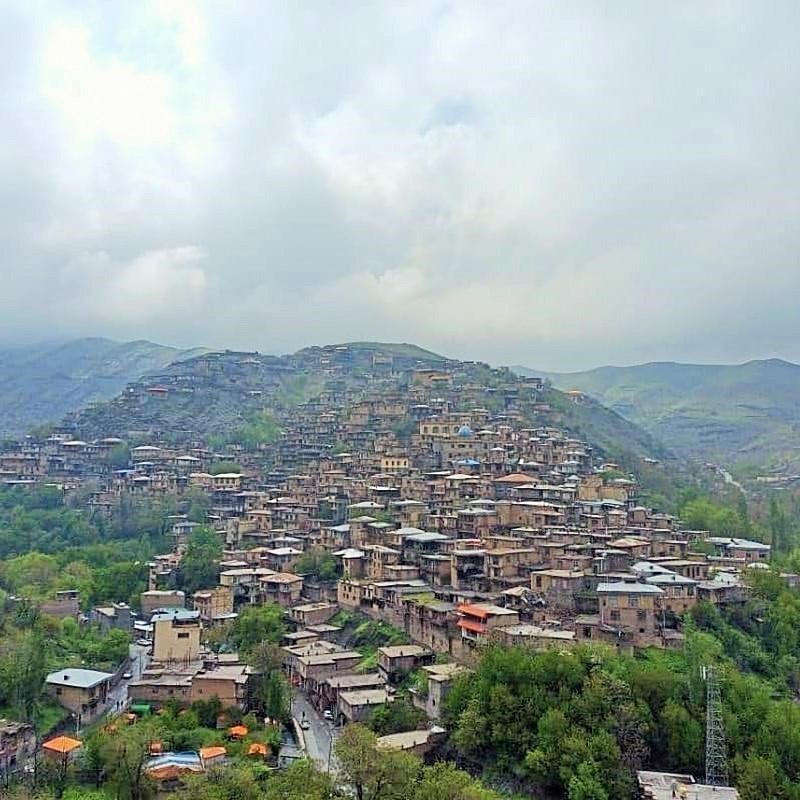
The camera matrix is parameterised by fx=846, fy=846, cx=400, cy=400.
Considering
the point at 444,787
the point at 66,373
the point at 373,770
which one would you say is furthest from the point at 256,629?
the point at 66,373

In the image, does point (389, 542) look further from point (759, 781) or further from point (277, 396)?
point (277, 396)

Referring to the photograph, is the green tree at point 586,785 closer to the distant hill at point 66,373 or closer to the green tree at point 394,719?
the green tree at point 394,719

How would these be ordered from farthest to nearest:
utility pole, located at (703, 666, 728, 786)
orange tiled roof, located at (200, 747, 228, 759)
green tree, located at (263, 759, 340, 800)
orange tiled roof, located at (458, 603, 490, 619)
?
orange tiled roof, located at (458, 603, 490, 619), orange tiled roof, located at (200, 747, 228, 759), utility pole, located at (703, 666, 728, 786), green tree, located at (263, 759, 340, 800)

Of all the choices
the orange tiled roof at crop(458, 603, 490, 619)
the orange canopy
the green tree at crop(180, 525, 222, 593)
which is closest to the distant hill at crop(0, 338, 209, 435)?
the green tree at crop(180, 525, 222, 593)

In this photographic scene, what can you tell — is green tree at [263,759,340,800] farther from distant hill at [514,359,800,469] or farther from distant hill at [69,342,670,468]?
distant hill at [514,359,800,469]

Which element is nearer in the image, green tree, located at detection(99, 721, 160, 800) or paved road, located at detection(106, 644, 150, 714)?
green tree, located at detection(99, 721, 160, 800)
